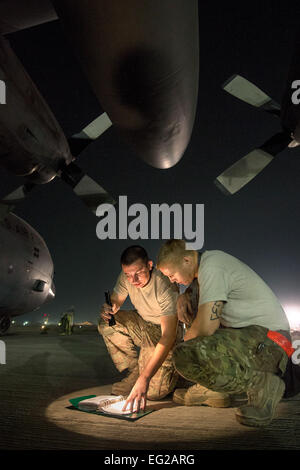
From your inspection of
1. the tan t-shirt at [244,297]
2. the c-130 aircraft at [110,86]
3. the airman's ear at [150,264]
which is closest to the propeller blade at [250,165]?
the c-130 aircraft at [110,86]

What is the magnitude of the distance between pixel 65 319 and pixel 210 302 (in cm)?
1270

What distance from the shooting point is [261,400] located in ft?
6.54

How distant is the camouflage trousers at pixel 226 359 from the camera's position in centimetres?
182

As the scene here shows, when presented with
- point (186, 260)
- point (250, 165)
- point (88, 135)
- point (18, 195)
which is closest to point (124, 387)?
point (186, 260)

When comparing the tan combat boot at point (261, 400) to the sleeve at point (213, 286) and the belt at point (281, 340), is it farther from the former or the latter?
the sleeve at point (213, 286)

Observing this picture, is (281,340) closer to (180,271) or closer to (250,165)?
(180,271)

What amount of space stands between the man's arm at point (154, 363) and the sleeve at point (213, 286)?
67 centimetres

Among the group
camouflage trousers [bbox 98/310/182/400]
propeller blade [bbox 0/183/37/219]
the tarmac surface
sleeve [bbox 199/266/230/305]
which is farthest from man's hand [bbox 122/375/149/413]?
propeller blade [bbox 0/183/37/219]

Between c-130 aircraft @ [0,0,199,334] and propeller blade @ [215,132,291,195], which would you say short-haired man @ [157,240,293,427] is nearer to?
c-130 aircraft @ [0,0,199,334]

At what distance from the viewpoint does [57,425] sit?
1958mm

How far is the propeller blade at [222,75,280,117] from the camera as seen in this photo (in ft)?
18.8
